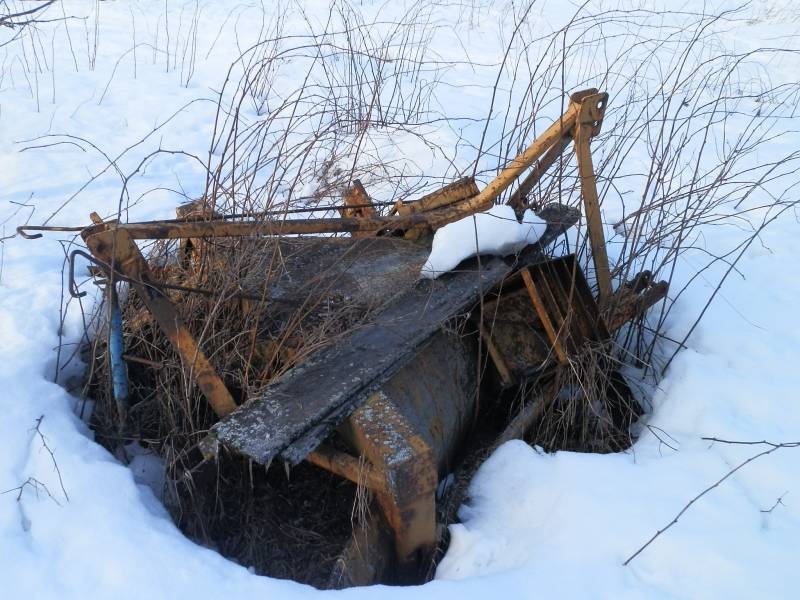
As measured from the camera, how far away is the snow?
107 inches

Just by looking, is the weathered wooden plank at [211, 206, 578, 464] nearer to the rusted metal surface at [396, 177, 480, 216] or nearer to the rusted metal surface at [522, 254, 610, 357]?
the rusted metal surface at [522, 254, 610, 357]

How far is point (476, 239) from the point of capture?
2.63 m

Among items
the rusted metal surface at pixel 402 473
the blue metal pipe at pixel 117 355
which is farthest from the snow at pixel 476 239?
the blue metal pipe at pixel 117 355

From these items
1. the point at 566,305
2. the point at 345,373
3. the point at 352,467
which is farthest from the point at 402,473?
the point at 566,305

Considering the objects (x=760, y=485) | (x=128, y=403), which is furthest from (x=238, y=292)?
(x=760, y=485)

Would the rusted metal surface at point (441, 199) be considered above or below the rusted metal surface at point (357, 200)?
below

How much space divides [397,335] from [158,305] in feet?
2.76

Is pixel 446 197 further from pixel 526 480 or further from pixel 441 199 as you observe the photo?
pixel 526 480

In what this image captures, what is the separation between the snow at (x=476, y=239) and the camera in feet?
8.93

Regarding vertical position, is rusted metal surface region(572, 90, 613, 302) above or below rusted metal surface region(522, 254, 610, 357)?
above

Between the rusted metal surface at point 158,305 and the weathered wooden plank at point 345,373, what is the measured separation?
0.27 m

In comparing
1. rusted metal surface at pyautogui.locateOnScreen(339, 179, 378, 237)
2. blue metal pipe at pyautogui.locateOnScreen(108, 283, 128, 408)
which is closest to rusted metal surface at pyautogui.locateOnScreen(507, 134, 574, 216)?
rusted metal surface at pyautogui.locateOnScreen(339, 179, 378, 237)

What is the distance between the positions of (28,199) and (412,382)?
2948 millimetres

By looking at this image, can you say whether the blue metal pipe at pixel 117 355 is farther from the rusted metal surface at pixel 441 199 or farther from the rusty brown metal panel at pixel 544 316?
the rusty brown metal panel at pixel 544 316
